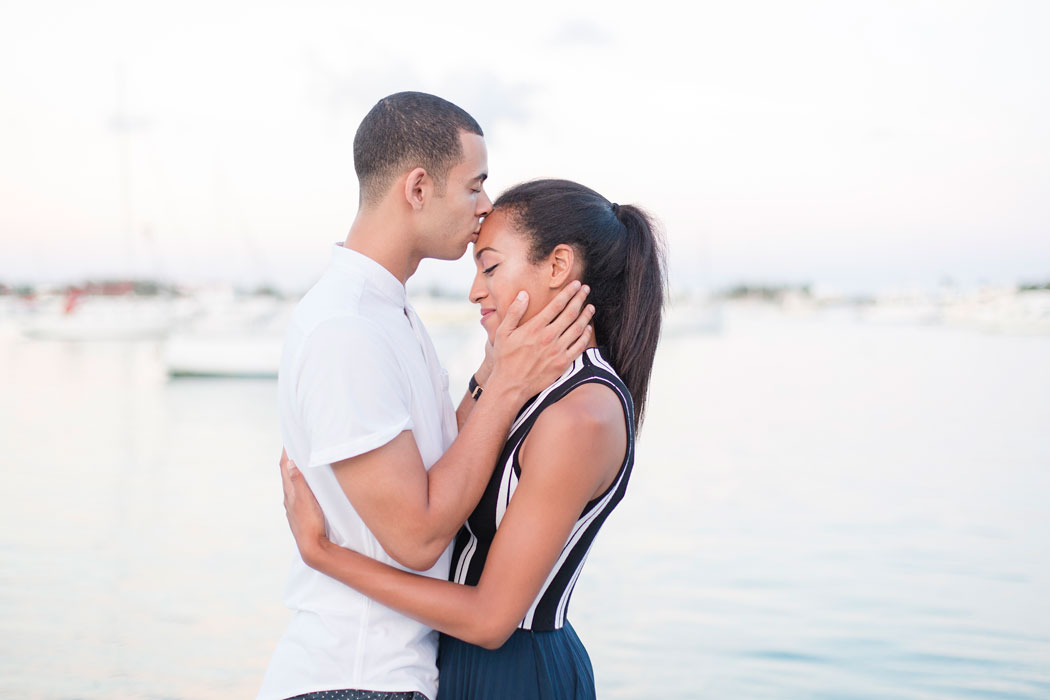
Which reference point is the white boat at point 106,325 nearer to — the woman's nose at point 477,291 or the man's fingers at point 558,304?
the woman's nose at point 477,291

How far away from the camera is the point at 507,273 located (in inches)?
90.4

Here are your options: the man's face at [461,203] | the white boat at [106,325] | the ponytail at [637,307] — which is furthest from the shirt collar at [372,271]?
the white boat at [106,325]

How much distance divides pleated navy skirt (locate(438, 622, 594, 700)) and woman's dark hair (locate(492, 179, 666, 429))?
542 millimetres

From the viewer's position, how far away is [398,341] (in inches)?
79.5

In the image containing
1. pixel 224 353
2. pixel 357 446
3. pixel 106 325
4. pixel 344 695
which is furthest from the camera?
pixel 106 325

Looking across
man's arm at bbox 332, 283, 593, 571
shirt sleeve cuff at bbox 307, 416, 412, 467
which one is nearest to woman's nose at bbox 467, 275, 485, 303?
man's arm at bbox 332, 283, 593, 571

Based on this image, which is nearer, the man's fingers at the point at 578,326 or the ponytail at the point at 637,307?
the man's fingers at the point at 578,326

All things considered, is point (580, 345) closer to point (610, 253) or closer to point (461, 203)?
point (610, 253)

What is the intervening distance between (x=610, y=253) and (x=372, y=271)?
0.56 m

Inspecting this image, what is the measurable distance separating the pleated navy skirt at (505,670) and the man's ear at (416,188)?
914mm

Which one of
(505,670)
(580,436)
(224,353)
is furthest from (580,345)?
(224,353)

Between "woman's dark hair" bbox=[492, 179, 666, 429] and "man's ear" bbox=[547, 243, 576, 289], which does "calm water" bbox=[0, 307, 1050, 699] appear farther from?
"man's ear" bbox=[547, 243, 576, 289]

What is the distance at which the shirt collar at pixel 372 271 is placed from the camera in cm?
210

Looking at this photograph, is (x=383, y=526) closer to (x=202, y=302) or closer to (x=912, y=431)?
(x=912, y=431)
